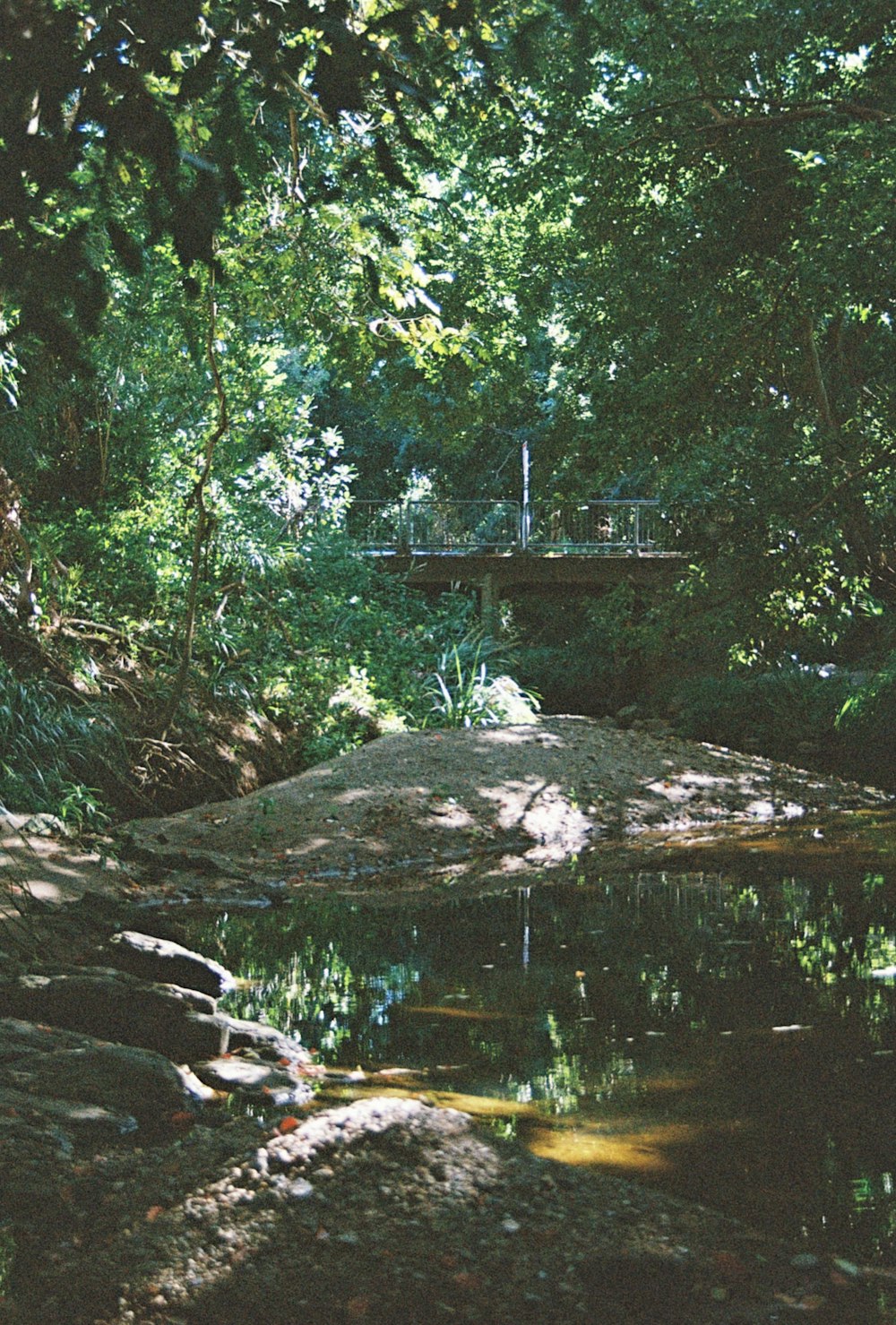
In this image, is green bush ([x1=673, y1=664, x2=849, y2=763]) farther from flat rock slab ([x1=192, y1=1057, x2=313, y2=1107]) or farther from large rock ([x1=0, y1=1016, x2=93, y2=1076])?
large rock ([x1=0, y1=1016, x2=93, y2=1076])

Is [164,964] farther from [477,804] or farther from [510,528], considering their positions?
[510,528]

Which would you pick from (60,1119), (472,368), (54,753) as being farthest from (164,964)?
(472,368)

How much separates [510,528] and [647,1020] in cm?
1789

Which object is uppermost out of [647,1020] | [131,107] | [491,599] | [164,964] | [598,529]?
[598,529]

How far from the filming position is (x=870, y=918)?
6250 millimetres

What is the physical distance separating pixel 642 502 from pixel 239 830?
14.0m

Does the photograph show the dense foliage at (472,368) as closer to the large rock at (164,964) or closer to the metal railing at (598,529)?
the large rock at (164,964)

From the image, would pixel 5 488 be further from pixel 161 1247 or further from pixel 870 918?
pixel 161 1247

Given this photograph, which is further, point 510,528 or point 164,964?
point 510,528

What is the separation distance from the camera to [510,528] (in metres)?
22.0

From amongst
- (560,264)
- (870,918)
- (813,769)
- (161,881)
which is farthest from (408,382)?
(870,918)

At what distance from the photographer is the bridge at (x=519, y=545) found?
2023 cm

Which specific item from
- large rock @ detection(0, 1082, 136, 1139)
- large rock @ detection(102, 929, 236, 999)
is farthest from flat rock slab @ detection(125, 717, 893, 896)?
large rock @ detection(0, 1082, 136, 1139)

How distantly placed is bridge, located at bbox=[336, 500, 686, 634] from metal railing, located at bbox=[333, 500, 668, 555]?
0.02 metres
